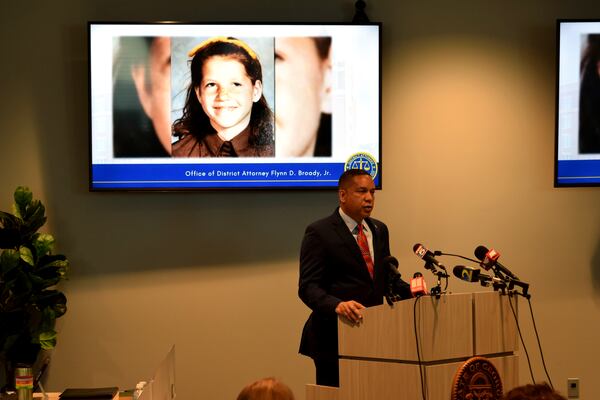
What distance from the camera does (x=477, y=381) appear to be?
337cm

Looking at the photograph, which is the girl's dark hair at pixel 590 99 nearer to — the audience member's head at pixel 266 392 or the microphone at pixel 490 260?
the microphone at pixel 490 260

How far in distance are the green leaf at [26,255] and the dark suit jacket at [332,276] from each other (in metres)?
1.80

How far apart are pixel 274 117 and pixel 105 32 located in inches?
45.5

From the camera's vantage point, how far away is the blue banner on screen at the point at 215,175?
16.9 ft

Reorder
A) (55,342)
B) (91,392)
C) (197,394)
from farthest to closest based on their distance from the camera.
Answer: (197,394) → (55,342) → (91,392)

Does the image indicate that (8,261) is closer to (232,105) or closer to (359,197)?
(232,105)

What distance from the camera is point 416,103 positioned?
5.36 meters

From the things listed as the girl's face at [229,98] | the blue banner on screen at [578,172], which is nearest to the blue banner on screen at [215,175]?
the girl's face at [229,98]

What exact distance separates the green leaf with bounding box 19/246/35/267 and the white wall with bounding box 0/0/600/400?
1.47ft

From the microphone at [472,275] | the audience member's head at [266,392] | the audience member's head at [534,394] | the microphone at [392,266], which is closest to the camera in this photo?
the audience member's head at [534,394]

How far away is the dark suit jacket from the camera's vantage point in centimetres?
385

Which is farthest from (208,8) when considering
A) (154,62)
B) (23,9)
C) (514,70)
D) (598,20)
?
(598,20)

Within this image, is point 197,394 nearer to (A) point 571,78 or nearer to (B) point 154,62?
(B) point 154,62

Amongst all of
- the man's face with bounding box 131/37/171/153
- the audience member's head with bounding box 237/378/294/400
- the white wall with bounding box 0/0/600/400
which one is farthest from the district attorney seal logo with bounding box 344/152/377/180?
the audience member's head with bounding box 237/378/294/400
